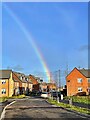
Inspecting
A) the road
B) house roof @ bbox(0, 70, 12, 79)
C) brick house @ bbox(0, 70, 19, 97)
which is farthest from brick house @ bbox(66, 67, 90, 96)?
the road

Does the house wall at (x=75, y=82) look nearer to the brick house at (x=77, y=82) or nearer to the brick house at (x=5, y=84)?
the brick house at (x=77, y=82)

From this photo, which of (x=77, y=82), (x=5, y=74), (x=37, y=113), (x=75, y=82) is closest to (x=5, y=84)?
(x=5, y=74)

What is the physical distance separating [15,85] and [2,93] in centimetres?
867

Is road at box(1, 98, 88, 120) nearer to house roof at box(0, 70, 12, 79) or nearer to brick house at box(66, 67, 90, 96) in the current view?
brick house at box(66, 67, 90, 96)

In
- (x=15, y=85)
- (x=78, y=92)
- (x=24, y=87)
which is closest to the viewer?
(x=78, y=92)

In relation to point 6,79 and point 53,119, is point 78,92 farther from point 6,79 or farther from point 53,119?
point 53,119

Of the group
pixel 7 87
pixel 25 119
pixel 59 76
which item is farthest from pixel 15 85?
pixel 25 119

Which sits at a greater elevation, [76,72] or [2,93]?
[76,72]

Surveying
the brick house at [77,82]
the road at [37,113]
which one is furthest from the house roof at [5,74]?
the road at [37,113]

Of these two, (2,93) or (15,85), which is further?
(15,85)

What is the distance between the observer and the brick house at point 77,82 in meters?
76.7

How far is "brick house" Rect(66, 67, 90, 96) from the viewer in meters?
76.7

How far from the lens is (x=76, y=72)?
256 feet

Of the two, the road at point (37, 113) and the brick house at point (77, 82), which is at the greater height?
the brick house at point (77, 82)
